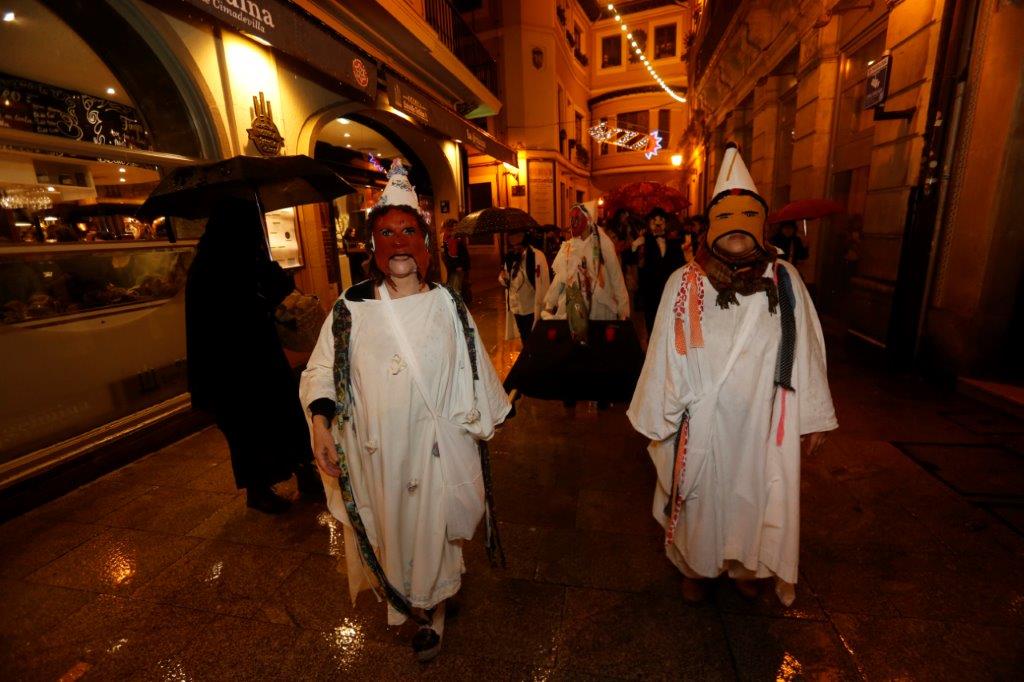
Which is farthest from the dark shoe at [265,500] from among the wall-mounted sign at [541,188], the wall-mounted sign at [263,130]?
the wall-mounted sign at [541,188]

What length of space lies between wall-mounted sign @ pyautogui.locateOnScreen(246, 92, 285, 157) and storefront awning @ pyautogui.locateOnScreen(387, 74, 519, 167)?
2.75 metres

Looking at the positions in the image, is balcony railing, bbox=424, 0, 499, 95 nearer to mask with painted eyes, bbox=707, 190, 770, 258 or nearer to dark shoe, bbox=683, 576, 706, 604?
mask with painted eyes, bbox=707, 190, 770, 258

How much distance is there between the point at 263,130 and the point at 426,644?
5985mm

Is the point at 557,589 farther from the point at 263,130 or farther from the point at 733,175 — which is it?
the point at 263,130

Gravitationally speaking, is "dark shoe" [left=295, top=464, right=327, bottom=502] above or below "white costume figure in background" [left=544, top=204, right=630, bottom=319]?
below

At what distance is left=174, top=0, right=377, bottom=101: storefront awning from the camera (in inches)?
179

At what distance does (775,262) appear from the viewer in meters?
2.10

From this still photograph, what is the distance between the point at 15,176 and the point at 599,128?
510 inches

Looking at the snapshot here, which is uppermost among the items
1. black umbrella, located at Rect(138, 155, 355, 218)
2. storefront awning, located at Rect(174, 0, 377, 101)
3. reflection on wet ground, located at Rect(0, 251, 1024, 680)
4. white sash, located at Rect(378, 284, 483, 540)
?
storefront awning, located at Rect(174, 0, 377, 101)

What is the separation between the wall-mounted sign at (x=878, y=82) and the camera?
209 inches

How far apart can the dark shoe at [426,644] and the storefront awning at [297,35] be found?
547 cm

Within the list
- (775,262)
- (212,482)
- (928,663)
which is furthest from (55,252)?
(928,663)

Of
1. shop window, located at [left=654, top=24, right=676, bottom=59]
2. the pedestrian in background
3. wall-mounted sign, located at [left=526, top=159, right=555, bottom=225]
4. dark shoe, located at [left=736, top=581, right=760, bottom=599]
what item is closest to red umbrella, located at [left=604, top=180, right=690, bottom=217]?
the pedestrian in background

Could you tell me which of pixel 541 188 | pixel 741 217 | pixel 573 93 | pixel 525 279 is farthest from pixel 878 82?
pixel 573 93
